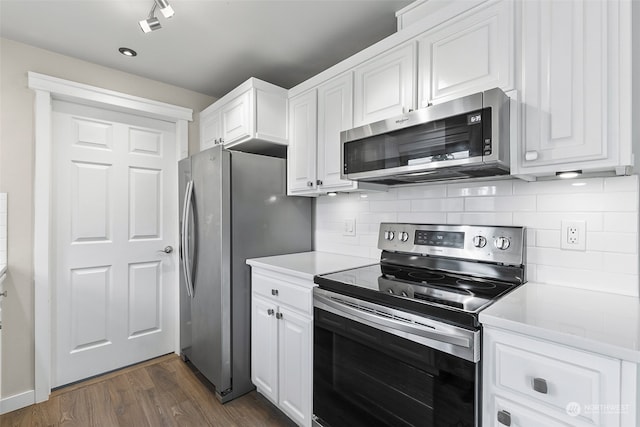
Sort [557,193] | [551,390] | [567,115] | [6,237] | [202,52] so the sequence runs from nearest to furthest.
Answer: [551,390], [567,115], [557,193], [6,237], [202,52]

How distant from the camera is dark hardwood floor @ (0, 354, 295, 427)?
6.12 ft

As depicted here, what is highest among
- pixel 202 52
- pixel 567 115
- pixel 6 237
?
pixel 202 52

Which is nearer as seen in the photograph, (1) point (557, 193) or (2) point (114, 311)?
(1) point (557, 193)

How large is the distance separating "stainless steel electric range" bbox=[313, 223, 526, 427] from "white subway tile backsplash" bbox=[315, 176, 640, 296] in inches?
3.0

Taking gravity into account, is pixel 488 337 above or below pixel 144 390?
above

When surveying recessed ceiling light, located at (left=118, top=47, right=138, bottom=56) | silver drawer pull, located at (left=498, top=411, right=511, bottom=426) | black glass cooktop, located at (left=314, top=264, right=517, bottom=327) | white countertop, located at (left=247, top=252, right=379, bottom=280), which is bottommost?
silver drawer pull, located at (left=498, top=411, right=511, bottom=426)

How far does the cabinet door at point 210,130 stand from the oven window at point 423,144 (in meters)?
1.40

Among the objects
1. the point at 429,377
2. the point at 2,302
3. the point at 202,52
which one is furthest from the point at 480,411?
the point at 2,302

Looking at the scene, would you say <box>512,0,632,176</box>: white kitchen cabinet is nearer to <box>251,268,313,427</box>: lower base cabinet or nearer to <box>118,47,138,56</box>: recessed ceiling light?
<box>251,268,313,427</box>: lower base cabinet

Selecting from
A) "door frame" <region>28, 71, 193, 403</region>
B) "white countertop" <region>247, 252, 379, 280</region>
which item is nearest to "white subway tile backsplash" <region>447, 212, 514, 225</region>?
"white countertop" <region>247, 252, 379, 280</region>

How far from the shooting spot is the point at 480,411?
1004 mm

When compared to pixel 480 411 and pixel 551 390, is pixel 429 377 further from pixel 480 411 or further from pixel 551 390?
pixel 551 390

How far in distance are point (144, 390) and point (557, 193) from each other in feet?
9.08

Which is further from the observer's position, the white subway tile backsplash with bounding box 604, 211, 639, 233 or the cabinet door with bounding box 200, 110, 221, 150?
the cabinet door with bounding box 200, 110, 221, 150
